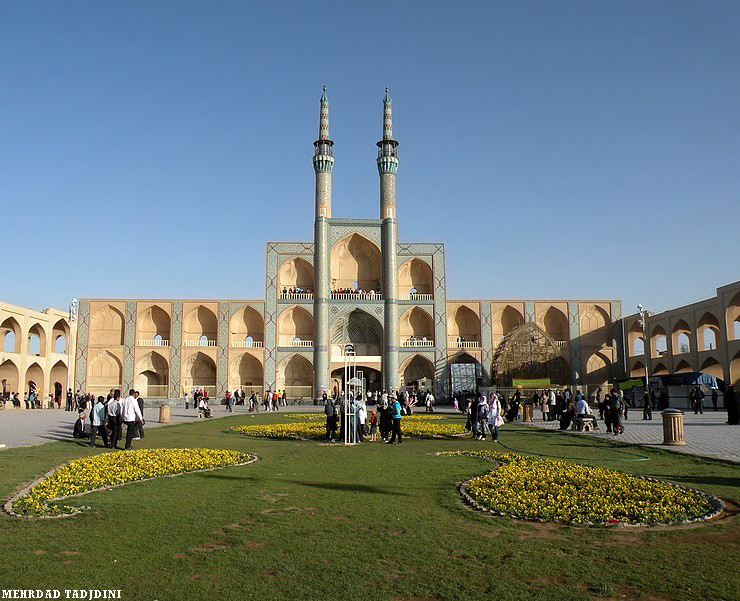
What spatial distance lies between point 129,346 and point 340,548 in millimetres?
39694

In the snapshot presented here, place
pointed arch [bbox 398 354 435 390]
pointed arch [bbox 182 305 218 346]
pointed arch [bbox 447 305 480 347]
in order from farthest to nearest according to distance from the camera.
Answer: pointed arch [bbox 447 305 480 347], pointed arch [bbox 182 305 218 346], pointed arch [bbox 398 354 435 390]

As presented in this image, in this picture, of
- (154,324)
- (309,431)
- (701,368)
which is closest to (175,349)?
(154,324)

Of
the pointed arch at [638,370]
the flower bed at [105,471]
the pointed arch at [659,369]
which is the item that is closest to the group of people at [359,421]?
the flower bed at [105,471]

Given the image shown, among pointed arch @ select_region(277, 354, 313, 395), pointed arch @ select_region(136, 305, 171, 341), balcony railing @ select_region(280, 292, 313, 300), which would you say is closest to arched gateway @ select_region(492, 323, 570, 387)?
pointed arch @ select_region(277, 354, 313, 395)

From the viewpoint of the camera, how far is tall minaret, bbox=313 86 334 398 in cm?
3994

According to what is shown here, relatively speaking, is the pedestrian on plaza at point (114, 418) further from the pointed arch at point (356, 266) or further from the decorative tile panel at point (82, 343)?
the decorative tile panel at point (82, 343)

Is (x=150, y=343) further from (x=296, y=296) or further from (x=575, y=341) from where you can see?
(x=575, y=341)

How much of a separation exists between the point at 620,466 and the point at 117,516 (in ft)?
24.2

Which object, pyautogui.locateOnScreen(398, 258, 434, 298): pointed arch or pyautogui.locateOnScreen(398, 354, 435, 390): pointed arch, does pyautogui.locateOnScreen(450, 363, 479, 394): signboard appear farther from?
pyautogui.locateOnScreen(398, 258, 434, 298): pointed arch

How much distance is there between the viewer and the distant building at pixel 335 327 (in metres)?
40.9

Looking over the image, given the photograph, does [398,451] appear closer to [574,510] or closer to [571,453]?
[571,453]

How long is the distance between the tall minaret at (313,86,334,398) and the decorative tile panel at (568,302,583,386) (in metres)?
16.3

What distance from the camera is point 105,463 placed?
32.5ft

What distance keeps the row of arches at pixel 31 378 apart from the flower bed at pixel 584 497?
35.1m
